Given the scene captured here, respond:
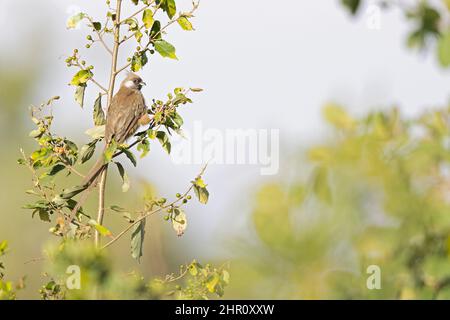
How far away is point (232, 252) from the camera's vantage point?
1.67 meters

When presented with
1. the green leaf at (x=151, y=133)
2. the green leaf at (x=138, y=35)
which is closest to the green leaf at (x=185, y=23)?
the green leaf at (x=138, y=35)

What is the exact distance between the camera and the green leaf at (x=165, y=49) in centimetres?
311

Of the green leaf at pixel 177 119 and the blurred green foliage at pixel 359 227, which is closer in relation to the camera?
the blurred green foliage at pixel 359 227

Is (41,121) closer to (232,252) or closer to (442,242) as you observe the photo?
(232,252)

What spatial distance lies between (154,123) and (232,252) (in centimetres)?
162

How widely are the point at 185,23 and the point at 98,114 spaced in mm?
593

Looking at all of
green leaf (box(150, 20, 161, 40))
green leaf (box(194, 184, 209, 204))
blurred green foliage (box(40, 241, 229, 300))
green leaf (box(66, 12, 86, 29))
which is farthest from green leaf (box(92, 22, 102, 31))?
blurred green foliage (box(40, 241, 229, 300))

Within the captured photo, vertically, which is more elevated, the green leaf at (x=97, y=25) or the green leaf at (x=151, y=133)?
the green leaf at (x=97, y=25)

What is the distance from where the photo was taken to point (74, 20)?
3.15 metres

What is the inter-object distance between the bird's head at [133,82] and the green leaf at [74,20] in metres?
1.67

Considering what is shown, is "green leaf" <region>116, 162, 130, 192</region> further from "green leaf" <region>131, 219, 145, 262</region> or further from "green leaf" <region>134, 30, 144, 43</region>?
"green leaf" <region>134, 30, 144, 43</region>

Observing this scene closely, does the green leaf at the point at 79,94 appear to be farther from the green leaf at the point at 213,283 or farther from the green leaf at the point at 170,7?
the green leaf at the point at 213,283

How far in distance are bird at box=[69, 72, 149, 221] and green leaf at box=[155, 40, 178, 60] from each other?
39 cm
